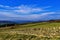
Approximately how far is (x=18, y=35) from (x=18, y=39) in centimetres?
157

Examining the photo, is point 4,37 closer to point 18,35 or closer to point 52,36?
point 18,35

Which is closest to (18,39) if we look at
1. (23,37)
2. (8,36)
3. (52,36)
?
(23,37)

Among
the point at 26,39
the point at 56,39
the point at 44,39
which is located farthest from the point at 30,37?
the point at 56,39

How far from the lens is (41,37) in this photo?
24844 millimetres

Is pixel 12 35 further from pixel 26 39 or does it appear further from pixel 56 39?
pixel 56 39

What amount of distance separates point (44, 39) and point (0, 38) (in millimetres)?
7462

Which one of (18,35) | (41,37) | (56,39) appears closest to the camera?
(56,39)

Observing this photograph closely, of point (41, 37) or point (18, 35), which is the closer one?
point (41, 37)

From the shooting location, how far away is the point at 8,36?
90.7ft

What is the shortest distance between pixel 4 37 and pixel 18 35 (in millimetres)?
2330

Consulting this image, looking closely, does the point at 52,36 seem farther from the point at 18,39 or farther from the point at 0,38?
the point at 0,38

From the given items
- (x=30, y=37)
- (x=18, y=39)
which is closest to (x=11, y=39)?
(x=18, y=39)

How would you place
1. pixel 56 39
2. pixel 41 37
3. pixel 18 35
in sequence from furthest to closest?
pixel 18 35
pixel 41 37
pixel 56 39

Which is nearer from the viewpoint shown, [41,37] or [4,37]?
[41,37]
